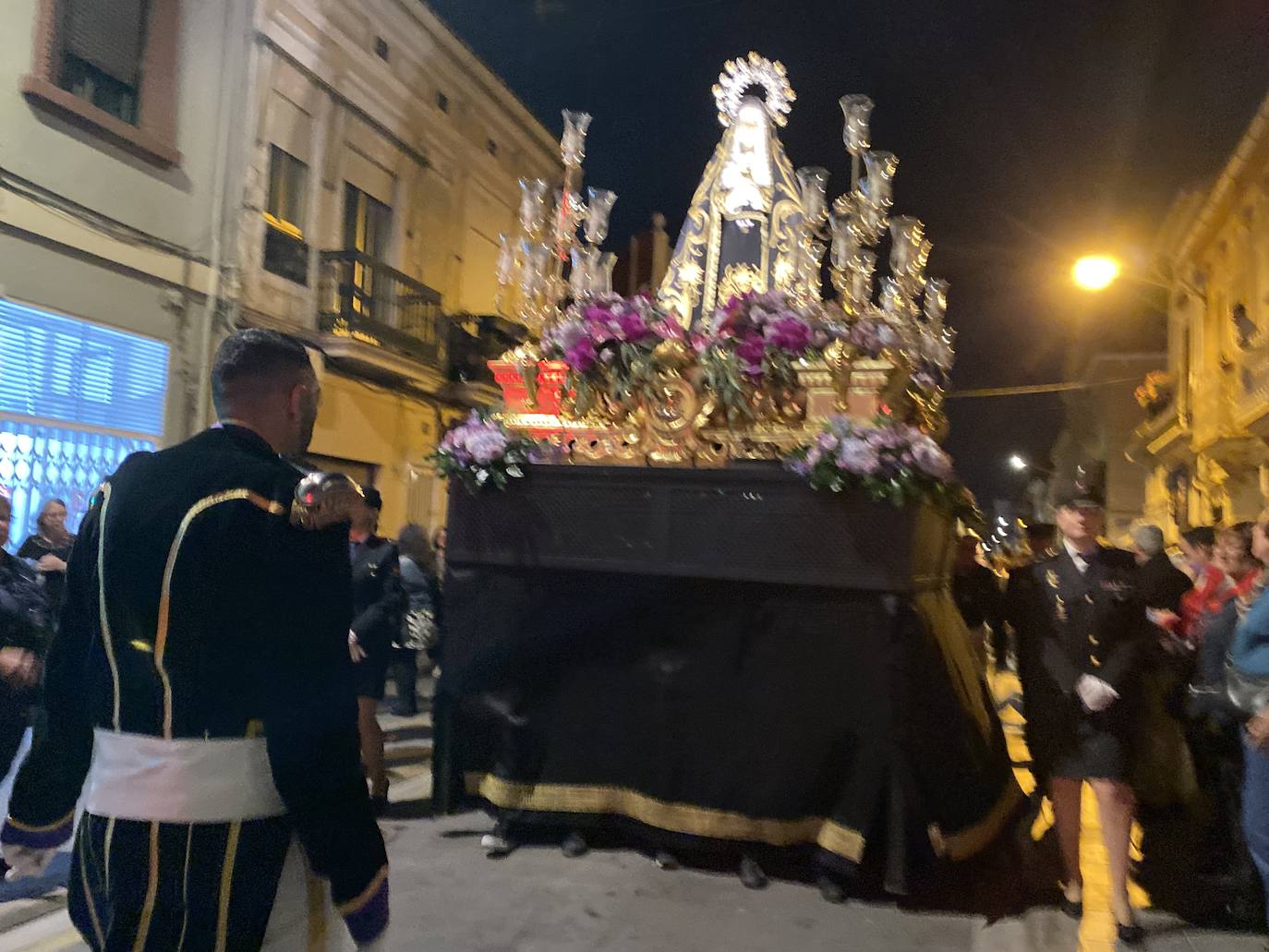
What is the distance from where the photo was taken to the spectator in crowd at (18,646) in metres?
3.93

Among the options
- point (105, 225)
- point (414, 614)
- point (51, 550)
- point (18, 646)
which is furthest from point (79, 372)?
point (18, 646)

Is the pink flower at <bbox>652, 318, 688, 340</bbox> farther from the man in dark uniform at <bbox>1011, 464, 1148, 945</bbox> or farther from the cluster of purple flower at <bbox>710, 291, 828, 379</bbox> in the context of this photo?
the man in dark uniform at <bbox>1011, 464, 1148, 945</bbox>

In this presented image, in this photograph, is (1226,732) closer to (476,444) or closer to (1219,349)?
(476,444)

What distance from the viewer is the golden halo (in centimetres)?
611

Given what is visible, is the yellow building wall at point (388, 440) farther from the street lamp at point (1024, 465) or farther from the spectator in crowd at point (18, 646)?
the street lamp at point (1024, 465)

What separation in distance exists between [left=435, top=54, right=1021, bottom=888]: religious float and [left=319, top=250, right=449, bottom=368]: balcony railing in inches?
316

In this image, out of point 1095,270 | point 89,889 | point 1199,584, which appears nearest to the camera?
point 89,889

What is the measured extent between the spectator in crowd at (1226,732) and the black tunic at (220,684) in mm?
3402

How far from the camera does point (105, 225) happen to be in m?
9.09

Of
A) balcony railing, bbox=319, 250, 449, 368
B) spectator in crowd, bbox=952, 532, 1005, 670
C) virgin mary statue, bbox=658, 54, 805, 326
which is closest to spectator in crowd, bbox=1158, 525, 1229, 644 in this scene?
spectator in crowd, bbox=952, 532, 1005, 670

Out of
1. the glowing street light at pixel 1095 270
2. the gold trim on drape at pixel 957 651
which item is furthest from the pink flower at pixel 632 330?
the glowing street light at pixel 1095 270

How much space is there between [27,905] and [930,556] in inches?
165

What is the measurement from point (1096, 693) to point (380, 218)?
12.7m

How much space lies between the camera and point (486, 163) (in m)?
16.8
